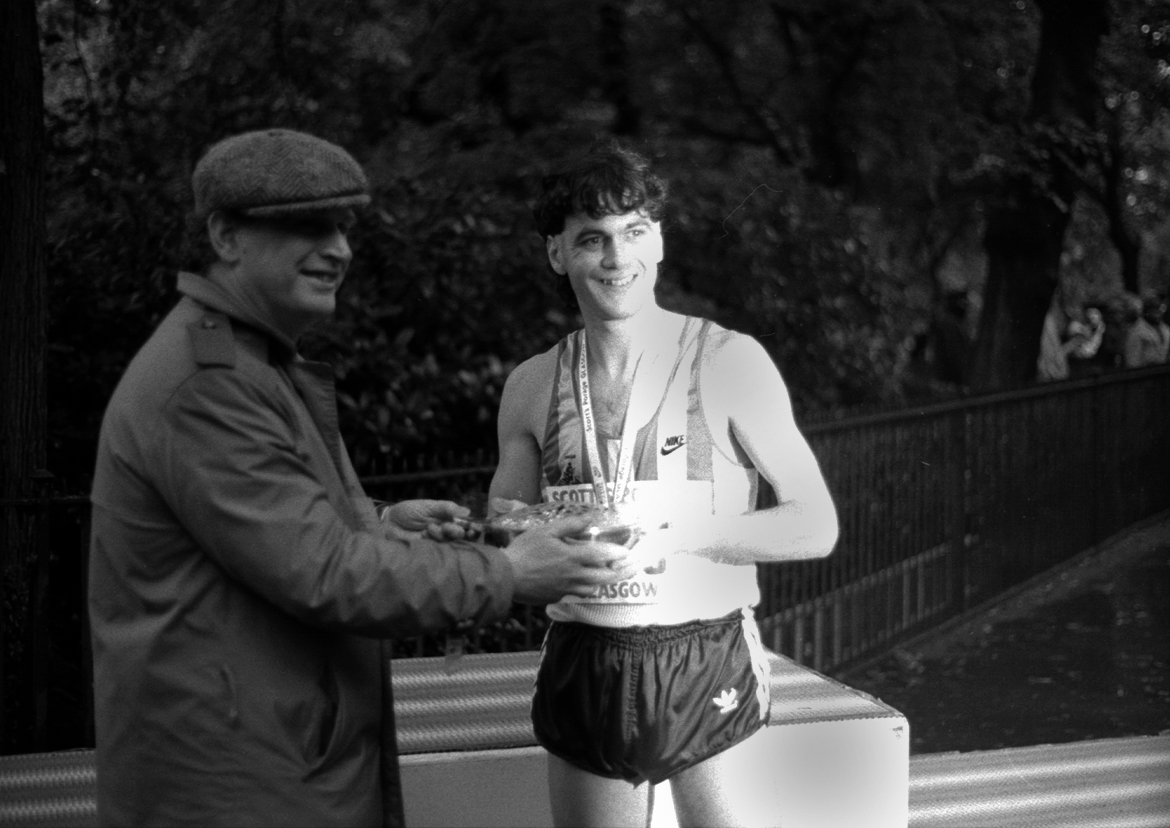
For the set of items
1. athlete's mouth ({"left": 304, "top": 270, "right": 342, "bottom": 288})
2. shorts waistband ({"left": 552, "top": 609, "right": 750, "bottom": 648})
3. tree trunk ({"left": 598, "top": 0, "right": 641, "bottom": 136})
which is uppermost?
tree trunk ({"left": 598, "top": 0, "right": 641, "bottom": 136})

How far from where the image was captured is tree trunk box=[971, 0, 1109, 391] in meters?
13.1

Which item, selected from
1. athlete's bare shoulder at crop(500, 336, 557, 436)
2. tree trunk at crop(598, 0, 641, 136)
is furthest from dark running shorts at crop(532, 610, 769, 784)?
tree trunk at crop(598, 0, 641, 136)

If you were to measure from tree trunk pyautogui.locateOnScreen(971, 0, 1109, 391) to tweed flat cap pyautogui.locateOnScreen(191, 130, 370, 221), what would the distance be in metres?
11.1

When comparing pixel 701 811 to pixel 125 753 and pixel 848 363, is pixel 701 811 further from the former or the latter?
pixel 848 363

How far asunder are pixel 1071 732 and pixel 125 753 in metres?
5.94

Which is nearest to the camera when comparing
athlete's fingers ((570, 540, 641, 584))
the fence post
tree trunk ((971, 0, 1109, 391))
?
athlete's fingers ((570, 540, 641, 584))

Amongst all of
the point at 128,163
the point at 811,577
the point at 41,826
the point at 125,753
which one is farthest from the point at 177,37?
the point at 125,753

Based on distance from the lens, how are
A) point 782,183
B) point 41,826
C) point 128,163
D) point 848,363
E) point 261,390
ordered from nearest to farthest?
point 261,390 < point 41,826 < point 128,163 < point 848,363 < point 782,183

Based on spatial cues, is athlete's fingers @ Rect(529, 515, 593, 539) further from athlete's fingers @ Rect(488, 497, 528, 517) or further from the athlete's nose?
the athlete's nose

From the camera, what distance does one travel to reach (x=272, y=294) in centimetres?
238

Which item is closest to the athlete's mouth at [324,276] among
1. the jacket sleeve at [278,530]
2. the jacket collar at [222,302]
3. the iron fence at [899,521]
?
the jacket collar at [222,302]

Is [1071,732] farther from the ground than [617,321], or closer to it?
closer to it

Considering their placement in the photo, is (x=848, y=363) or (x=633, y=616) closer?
(x=633, y=616)

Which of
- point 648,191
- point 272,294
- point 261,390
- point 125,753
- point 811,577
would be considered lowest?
point 811,577
